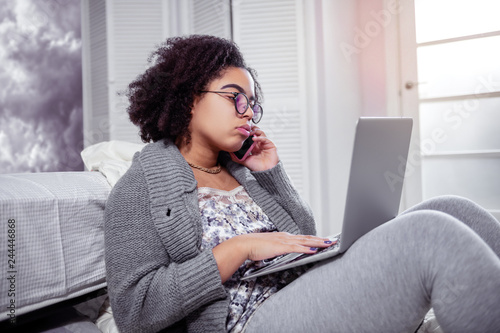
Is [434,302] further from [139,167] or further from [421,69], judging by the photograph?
[421,69]

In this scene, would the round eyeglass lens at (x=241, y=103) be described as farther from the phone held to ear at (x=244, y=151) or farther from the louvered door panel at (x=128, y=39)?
the louvered door panel at (x=128, y=39)

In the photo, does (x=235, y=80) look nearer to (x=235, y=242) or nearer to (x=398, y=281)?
(x=235, y=242)

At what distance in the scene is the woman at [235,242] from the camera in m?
0.71

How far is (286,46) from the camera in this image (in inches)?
113

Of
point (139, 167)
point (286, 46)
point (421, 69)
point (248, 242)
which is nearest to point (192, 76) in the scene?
point (139, 167)

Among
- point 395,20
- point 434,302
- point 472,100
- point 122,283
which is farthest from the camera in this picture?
point 395,20

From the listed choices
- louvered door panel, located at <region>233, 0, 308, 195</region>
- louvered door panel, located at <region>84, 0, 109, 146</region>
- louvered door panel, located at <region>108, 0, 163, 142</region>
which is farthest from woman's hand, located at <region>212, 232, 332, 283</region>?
louvered door panel, located at <region>84, 0, 109, 146</region>

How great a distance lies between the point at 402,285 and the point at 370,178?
0.67ft

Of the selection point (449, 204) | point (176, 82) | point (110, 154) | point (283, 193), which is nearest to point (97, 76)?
point (110, 154)

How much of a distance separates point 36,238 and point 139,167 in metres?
0.27

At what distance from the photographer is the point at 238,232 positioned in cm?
104

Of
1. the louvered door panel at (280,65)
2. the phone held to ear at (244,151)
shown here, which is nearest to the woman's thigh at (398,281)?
the phone held to ear at (244,151)

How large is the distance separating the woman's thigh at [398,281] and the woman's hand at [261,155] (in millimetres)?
490

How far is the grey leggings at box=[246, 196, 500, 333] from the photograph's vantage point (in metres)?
0.66
